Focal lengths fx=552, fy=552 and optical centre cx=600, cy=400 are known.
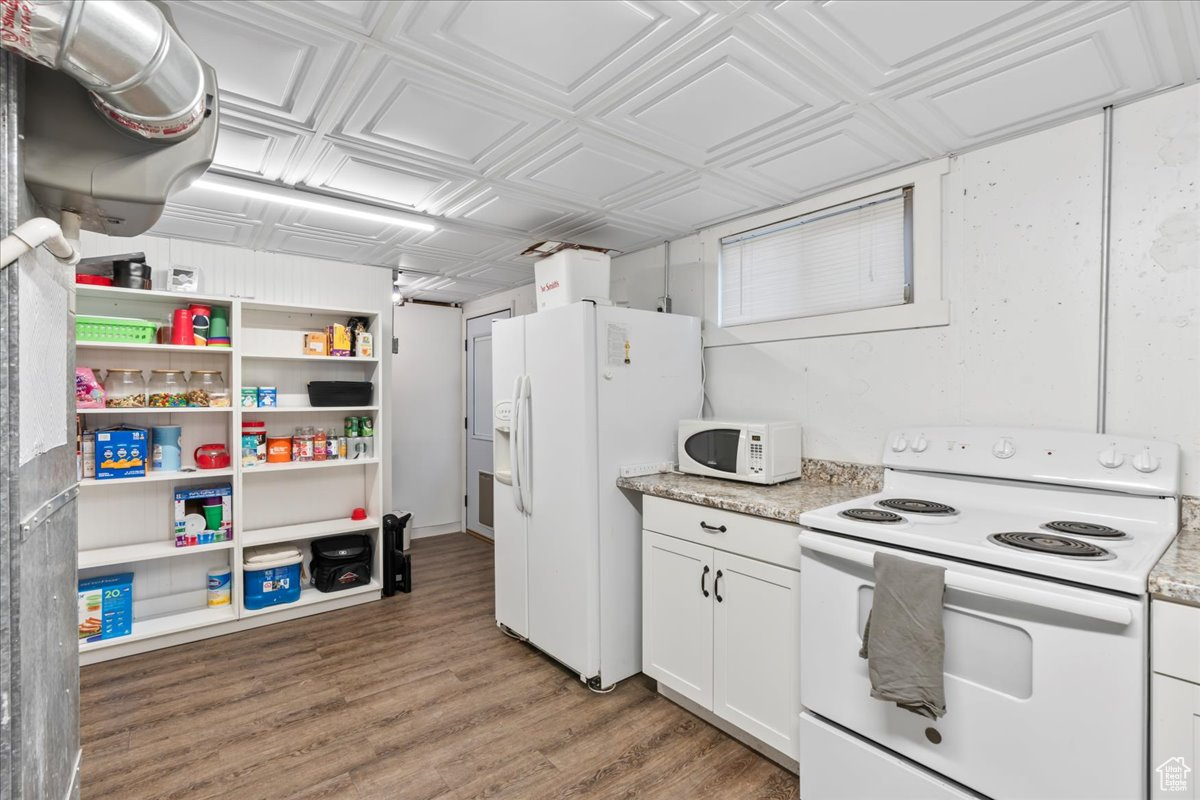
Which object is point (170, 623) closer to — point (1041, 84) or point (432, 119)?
point (432, 119)

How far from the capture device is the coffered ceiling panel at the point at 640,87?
1436 mm

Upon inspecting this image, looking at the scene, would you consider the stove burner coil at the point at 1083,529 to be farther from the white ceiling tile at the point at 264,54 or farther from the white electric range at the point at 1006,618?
the white ceiling tile at the point at 264,54

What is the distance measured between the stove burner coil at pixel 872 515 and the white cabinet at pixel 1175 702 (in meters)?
0.60

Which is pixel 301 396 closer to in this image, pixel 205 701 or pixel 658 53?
pixel 205 701

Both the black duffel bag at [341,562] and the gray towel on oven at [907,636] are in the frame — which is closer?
the gray towel on oven at [907,636]

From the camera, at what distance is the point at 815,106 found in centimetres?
186

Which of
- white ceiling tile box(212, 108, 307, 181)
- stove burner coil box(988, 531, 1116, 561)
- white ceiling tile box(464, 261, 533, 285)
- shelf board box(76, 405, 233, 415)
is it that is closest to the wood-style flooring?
stove burner coil box(988, 531, 1116, 561)

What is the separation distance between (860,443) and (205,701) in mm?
3175

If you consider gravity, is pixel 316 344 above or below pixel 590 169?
below

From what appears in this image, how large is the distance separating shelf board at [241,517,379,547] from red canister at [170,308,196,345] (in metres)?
1.18

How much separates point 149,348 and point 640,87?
293 centimetres

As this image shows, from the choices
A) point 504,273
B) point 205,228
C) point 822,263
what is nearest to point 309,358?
point 205,228

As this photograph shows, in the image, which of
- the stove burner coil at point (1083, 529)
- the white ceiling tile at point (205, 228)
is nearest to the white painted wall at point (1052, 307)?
the stove burner coil at point (1083, 529)

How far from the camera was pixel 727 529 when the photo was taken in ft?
7.11
